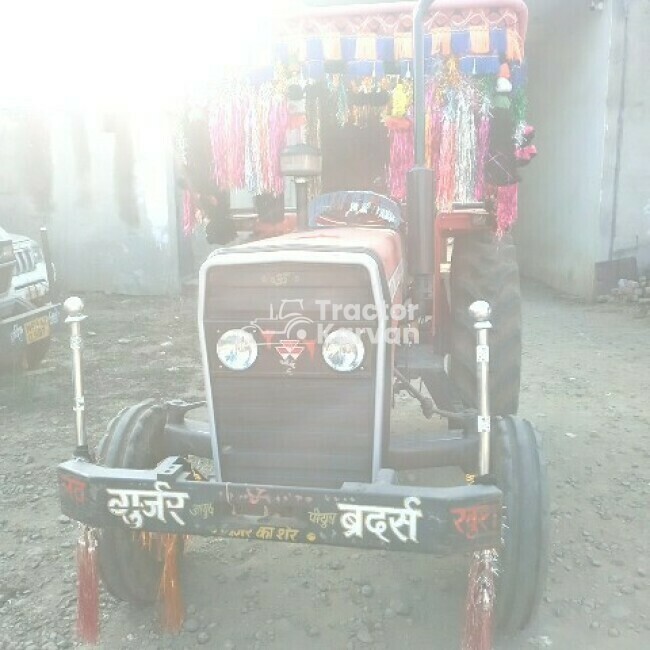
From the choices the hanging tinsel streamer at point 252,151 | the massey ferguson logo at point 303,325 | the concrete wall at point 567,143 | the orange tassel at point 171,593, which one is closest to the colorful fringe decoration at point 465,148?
the hanging tinsel streamer at point 252,151

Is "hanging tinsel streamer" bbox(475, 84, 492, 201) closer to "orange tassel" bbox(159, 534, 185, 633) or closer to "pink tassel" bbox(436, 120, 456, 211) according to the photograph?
"pink tassel" bbox(436, 120, 456, 211)

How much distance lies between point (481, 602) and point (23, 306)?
16.6 feet

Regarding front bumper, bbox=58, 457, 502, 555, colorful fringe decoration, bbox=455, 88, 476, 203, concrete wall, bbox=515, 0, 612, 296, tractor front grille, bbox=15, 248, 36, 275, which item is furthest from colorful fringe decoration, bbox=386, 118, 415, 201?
concrete wall, bbox=515, 0, 612, 296

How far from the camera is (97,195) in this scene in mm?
10914

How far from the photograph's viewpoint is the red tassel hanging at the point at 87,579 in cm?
288

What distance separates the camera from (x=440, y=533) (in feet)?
8.06

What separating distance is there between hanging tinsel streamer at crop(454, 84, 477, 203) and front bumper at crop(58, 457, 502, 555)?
2079mm

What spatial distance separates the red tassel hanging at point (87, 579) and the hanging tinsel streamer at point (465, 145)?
8.66 ft

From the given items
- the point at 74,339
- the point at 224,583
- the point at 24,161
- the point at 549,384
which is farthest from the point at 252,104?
the point at 24,161

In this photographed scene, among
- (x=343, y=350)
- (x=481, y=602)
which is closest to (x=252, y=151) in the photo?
(x=343, y=350)

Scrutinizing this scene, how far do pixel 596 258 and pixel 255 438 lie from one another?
815 centimetres

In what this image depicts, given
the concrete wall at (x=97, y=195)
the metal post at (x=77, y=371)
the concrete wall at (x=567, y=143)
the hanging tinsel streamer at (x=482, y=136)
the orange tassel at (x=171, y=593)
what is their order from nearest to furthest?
the metal post at (x=77, y=371)
the orange tassel at (x=171, y=593)
the hanging tinsel streamer at (x=482, y=136)
the concrete wall at (x=567, y=143)
the concrete wall at (x=97, y=195)

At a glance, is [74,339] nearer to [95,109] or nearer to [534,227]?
[95,109]

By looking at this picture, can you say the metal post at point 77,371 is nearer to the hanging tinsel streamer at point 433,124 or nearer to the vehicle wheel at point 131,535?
the vehicle wheel at point 131,535
